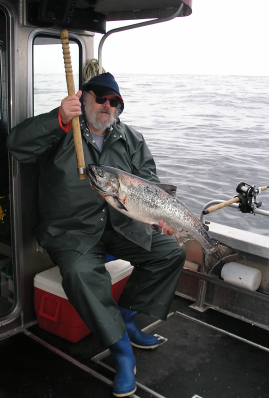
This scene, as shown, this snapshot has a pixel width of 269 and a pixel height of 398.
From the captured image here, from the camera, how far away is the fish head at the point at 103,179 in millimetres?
2203

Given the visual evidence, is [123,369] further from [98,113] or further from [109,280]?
[98,113]

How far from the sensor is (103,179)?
2203 mm

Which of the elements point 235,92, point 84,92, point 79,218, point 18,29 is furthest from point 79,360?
point 235,92

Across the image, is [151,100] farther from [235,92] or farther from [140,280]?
[140,280]

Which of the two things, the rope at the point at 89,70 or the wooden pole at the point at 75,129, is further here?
the rope at the point at 89,70

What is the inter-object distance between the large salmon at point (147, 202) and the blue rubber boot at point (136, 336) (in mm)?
687

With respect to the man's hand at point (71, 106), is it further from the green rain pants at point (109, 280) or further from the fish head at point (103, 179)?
the green rain pants at point (109, 280)

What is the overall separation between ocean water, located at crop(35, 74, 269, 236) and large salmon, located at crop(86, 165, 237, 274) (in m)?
5.22

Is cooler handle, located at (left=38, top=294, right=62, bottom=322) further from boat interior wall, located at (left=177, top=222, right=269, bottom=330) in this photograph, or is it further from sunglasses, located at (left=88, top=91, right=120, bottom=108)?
sunglasses, located at (left=88, top=91, right=120, bottom=108)

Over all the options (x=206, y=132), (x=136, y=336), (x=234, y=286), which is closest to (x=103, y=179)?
(x=136, y=336)

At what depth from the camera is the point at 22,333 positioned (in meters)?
2.97

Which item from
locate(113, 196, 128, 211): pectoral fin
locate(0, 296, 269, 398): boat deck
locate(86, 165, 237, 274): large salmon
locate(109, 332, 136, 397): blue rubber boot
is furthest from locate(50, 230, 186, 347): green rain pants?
locate(113, 196, 128, 211): pectoral fin

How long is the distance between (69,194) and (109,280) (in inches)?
25.3

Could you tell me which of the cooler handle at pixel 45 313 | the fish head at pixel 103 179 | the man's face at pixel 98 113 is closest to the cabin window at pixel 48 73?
the man's face at pixel 98 113
